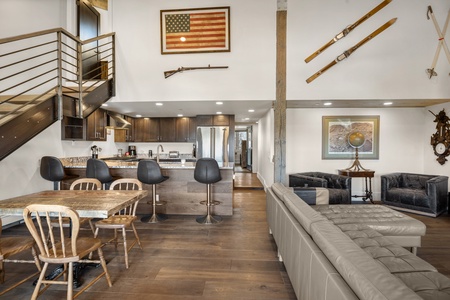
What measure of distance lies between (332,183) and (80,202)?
436 centimetres

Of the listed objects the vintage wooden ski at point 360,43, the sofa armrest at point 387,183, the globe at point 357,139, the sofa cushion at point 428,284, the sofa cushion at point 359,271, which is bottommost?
the sofa cushion at point 428,284

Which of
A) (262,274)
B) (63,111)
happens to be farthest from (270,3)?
(262,274)

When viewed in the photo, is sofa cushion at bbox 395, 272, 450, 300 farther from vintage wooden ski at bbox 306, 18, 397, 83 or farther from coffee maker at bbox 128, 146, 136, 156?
coffee maker at bbox 128, 146, 136, 156

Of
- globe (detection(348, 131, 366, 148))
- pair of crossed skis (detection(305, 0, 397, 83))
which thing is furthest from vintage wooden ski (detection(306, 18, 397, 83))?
globe (detection(348, 131, 366, 148))

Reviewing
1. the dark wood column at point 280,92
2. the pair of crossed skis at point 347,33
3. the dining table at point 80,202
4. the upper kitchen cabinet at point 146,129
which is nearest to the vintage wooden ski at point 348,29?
the pair of crossed skis at point 347,33

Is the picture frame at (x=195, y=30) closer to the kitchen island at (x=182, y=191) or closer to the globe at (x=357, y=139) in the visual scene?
the kitchen island at (x=182, y=191)

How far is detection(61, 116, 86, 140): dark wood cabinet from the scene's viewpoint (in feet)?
14.9

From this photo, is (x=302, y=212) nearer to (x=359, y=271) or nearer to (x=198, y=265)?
(x=359, y=271)

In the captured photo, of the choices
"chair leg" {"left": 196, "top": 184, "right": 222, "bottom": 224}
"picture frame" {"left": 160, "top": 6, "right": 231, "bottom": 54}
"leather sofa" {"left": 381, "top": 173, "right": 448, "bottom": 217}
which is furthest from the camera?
"picture frame" {"left": 160, "top": 6, "right": 231, "bottom": 54}

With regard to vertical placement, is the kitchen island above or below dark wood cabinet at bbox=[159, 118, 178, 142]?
below

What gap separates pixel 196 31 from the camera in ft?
14.8

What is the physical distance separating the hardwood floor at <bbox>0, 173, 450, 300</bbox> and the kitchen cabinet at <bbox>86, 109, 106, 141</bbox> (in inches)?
85.0

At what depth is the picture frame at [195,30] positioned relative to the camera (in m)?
4.46

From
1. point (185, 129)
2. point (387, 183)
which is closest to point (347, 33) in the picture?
point (387, 183)
